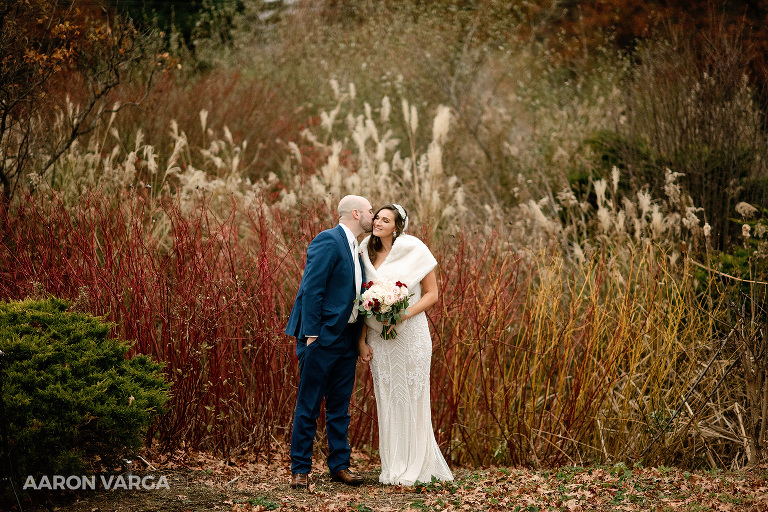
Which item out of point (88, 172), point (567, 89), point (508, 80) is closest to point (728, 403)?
point (88, 172)

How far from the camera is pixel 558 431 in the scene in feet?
20.0

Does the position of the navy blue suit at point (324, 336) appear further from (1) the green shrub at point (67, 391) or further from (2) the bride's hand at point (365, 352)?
(1) the green shrub at point (67, 391)

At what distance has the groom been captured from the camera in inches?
191

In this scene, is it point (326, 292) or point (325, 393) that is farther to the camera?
point (325, 393)

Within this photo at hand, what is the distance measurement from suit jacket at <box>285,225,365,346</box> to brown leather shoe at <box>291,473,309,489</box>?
35.0 inches

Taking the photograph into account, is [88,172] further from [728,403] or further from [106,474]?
[728,403]

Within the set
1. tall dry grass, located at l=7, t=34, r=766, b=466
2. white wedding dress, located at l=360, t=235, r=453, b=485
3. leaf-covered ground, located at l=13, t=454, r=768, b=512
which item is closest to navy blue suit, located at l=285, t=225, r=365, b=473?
white wedding dress, located at l=360, t=235, r=453, b=485

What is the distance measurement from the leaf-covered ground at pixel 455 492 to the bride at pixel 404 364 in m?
0.18

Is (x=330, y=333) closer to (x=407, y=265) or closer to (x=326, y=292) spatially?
(x=326, y=292)

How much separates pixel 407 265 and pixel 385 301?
0.41 m

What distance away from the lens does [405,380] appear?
5137 mm

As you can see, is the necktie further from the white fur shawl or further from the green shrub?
the green shrub

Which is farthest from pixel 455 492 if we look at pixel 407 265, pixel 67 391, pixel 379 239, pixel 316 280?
pixel 67 391

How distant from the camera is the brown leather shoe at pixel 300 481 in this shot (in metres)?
4.97
